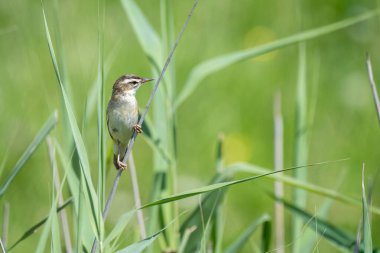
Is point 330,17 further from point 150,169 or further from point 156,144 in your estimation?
point 156,144

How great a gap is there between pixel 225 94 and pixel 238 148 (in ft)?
1.65

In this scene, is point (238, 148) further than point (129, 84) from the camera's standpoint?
Yes

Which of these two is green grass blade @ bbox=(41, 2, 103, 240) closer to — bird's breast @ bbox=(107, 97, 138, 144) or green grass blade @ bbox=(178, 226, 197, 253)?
green grass blade @ bbox=(178, 226, 197, 253)

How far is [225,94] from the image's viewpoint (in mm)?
6082

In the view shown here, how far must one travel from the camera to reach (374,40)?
21.7 ft

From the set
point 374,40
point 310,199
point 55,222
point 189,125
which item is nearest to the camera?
point 55,222

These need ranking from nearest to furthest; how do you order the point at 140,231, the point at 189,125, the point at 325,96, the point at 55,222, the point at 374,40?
1. the point at 55,222
2. the point at 140,231
3. the point at 189,125
4. the point at 325,96
5. the point at 374,40

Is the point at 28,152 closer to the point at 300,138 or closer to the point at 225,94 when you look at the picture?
the point at 300,138

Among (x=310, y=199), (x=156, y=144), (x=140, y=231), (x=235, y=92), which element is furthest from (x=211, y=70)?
(x=235, y=92)

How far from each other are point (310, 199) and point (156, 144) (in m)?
2.20

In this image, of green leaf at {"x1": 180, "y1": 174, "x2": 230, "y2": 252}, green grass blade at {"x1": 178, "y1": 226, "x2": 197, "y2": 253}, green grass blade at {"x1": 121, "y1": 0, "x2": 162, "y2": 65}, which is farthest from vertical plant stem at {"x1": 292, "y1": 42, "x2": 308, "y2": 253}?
green grass blade at {"x1": 121, "y1": 0, "x2": 162, "y2": 65}

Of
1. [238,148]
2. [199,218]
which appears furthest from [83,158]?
[238,148]

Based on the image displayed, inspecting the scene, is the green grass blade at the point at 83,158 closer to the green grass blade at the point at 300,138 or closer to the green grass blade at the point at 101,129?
the green grass blade at the point at 101,129

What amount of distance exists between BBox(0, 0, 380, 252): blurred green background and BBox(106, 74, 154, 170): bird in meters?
1.02
